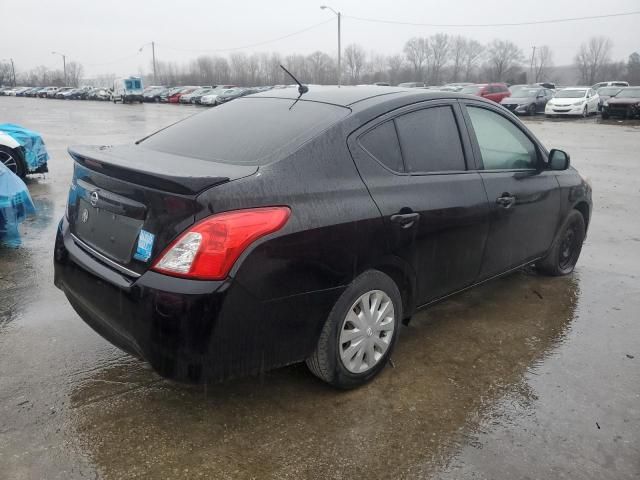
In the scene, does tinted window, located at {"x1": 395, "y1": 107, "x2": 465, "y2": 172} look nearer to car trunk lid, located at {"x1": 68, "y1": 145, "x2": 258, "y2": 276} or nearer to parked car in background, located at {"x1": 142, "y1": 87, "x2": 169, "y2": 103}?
car trunk lid, located at {"x1": 68, "y1": 145, "x2": 258, "y2": 276}

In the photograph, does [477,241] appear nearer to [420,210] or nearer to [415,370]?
[420,210]

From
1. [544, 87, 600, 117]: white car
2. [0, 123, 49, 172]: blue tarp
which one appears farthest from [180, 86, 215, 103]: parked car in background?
[0, 123, 49, 172]: blue tarp

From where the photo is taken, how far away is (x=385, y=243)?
117 inches

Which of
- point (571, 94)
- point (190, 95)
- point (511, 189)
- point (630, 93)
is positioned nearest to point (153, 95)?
point (190, 95)

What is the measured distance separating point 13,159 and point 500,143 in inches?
300

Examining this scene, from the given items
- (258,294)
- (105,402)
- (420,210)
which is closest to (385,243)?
(420,210)

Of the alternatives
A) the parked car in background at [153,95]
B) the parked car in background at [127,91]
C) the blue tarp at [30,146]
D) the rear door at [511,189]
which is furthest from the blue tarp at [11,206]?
the parked car in background at [153,95]

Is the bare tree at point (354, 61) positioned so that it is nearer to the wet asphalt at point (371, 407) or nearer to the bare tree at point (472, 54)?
the bare tree at point (472, 54)

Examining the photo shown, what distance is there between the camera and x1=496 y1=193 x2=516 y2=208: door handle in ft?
12.3

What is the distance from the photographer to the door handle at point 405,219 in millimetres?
3008

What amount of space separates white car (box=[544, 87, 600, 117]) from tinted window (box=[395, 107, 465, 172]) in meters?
27.1

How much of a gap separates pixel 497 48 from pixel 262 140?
116 m

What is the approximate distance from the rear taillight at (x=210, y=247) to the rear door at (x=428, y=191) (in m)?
0.83

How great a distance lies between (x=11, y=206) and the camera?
17.6ft
